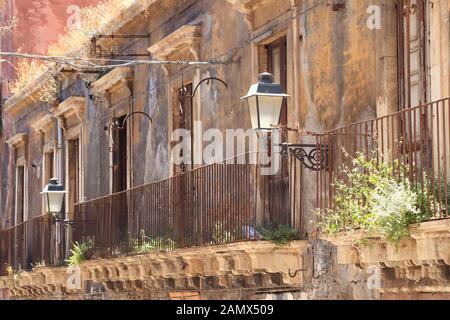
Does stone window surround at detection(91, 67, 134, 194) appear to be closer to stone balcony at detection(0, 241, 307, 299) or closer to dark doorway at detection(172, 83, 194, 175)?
stone balcony at detection(0, 241, 307, 299)

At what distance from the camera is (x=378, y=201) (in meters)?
12.6

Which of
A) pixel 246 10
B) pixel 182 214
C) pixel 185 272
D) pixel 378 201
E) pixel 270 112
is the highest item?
pixel 246 10

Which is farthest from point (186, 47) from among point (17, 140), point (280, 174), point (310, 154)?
point (17, 140)

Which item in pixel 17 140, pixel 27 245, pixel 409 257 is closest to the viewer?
pixel 409 257

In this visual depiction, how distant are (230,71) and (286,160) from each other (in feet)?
7.90

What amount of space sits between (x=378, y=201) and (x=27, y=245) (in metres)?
14.3

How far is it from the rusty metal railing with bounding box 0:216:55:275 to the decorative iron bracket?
32.8ft

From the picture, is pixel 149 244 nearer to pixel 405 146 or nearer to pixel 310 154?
pixel 310 154

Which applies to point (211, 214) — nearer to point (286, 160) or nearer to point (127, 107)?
point (286, 160)

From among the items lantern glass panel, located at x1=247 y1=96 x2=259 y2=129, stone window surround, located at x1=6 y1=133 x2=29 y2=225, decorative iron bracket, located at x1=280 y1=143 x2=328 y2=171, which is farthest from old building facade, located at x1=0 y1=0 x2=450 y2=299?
stone window surround, located at x1=6 y1=133 x2=29 y2=225

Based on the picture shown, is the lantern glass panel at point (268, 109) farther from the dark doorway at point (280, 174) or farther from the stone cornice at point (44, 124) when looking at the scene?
the stone cornice at point (44, 124)

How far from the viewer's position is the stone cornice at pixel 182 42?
1928cm

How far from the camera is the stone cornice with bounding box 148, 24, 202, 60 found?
1928cm
